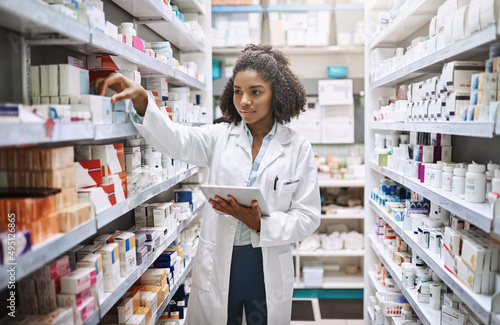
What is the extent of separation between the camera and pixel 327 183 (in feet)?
15.8

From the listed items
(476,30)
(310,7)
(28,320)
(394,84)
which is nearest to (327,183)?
(394,84)

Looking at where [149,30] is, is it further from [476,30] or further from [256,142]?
[476,30]

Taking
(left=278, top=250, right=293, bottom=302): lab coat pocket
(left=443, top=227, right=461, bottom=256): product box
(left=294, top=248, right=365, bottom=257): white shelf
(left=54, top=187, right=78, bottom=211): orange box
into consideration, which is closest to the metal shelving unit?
(left=443, top=227, right=461, bottom=256): product box

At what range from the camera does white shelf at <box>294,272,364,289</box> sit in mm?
4926

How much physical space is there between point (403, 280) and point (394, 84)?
1.81 m

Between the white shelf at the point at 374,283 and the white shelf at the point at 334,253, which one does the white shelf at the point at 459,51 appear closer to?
the white shelf at the point at 374,283

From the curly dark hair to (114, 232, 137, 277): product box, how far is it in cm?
93

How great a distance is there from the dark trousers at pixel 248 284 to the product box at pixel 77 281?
834 mm

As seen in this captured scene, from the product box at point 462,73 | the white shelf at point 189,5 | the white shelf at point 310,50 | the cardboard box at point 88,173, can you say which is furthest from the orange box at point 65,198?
the white shelf at point 310,50

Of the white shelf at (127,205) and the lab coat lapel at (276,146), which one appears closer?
the white shelf at (127,205)

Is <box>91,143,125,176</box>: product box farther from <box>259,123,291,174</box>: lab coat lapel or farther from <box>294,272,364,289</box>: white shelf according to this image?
<box>294,272,364,289</box>: white shelf

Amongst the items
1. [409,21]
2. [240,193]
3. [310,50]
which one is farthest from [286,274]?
[310,50]

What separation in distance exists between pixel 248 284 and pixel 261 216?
402 mm

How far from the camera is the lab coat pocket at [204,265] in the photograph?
229 cm
